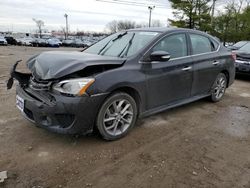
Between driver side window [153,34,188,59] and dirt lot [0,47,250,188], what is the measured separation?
1139 millimetres

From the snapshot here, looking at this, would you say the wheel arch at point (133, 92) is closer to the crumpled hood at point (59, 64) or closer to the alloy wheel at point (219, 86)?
the crumpled hood at point (59, 64)

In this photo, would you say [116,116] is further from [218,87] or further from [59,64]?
[218,87]

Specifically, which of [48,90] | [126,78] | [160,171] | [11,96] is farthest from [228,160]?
[11,96]

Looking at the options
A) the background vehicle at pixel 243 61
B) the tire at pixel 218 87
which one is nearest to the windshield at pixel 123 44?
the tire at pixel 218 87

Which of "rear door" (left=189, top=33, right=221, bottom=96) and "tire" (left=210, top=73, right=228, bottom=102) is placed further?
"tire" (left=210, top=73, right=228, bottom=102)

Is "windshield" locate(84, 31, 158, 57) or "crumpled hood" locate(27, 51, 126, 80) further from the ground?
"windshield" locate(84, 31, 158, 57)

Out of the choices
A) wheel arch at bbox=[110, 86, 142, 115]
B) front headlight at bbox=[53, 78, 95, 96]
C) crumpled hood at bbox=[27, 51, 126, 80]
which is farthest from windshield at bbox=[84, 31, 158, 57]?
front headlight at bbox=[53, 78, 95, 96]

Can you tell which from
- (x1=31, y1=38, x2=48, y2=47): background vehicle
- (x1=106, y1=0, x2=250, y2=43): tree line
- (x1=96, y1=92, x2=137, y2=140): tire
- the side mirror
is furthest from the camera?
(x1=31, y1=38, x2=48, y2=47): background vehicle

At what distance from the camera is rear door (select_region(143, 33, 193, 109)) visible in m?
3.55

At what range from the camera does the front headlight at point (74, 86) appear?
2777mm

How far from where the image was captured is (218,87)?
518 cm

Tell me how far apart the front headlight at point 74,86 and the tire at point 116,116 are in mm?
354

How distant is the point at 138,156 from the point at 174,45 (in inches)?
79.6

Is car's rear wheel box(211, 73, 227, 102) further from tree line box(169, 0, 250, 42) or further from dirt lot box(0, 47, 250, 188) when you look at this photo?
Result: tree line box(169, 0, 250, 42)
